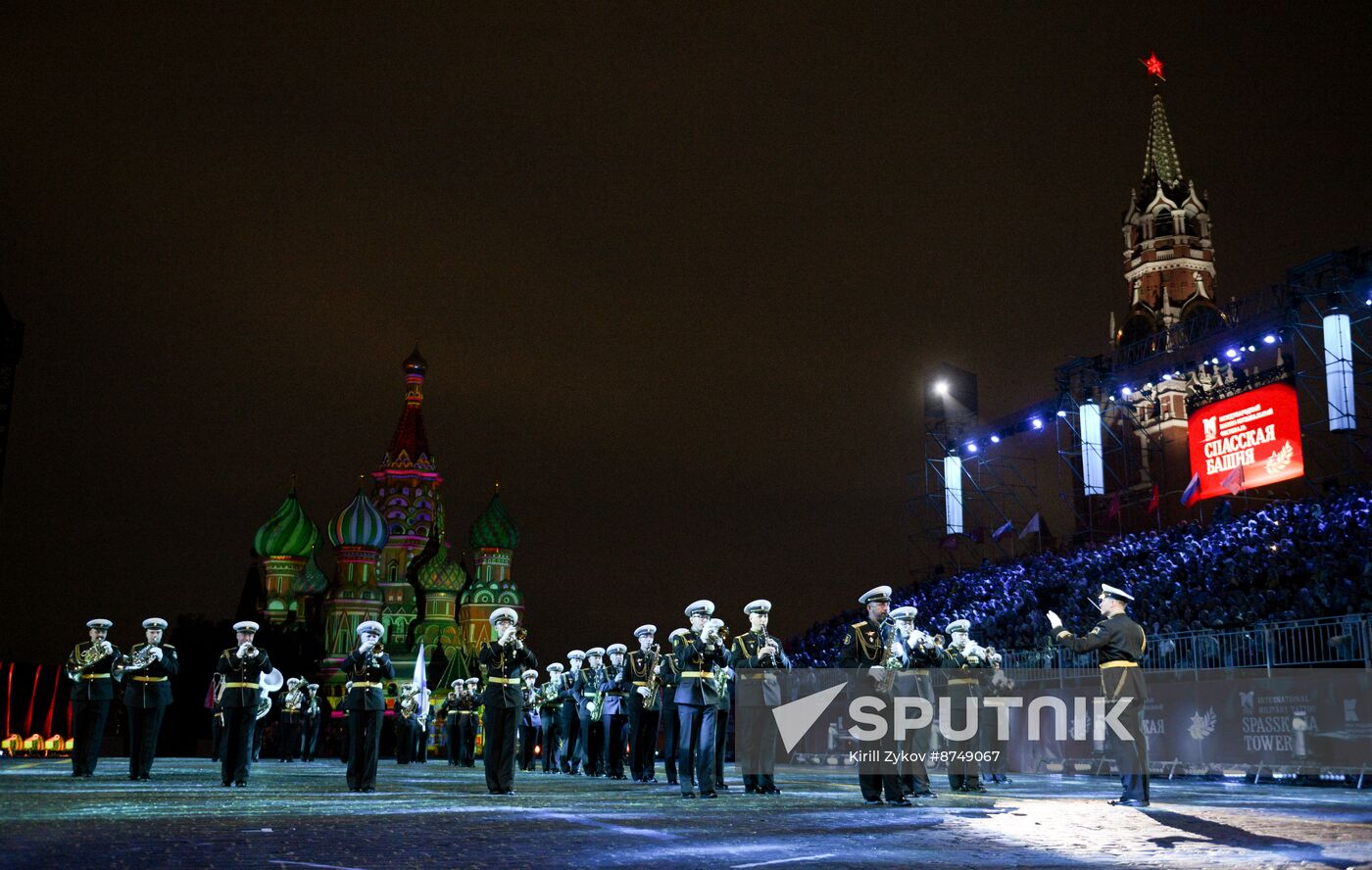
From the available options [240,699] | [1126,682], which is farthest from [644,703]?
[1126,682]

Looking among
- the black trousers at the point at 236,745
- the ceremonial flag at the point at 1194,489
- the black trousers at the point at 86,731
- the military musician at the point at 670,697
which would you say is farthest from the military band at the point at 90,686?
the ceremonial flag at the point at 1194,489

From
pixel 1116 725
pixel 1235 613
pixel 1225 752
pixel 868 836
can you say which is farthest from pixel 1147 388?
pixel 868 836

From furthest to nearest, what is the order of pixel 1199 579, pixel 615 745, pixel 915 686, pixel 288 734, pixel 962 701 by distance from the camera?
pixel 288 734 → pixel 1199 579 → pixel 615 745 → pixel 962 701 → pixel 915 686

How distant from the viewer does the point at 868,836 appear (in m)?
8.76

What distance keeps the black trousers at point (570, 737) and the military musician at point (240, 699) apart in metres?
8.20

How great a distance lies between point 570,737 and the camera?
2305cm

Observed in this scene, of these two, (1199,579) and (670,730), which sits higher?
(1199,579)

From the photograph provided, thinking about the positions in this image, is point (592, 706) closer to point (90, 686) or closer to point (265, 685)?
point (265, 685)

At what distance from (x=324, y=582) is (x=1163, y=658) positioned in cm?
7810

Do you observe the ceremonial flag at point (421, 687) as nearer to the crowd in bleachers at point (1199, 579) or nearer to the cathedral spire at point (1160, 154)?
the crowd in bleachers at point (1199, 579)

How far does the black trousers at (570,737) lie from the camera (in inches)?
911

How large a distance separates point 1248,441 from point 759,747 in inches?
1099

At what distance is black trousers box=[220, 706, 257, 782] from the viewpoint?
49.4ft

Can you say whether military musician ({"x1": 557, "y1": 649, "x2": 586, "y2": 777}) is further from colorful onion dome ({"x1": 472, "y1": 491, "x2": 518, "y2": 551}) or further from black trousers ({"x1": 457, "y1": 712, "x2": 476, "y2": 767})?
colorful onion dome ({"x1": 472, "y1": 491, "x2": 518, "y2": 551})
